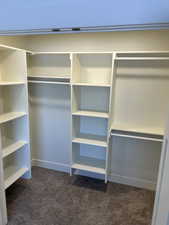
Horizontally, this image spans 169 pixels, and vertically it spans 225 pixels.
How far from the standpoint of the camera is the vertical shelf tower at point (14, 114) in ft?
7.32

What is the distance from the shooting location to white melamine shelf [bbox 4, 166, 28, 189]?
222 cm

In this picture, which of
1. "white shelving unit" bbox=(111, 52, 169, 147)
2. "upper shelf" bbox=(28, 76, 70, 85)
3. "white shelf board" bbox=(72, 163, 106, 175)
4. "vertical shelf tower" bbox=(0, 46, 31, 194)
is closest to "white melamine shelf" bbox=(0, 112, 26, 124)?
"vertical shelf tower" bbox=(0, 46, 31, 194)

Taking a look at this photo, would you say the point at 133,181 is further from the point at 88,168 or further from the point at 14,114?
the point at 14,114

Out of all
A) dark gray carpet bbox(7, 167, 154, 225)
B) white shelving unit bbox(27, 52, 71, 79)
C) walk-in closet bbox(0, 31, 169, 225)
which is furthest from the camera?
white shelving unit bbox(27, 52, 71, 79)

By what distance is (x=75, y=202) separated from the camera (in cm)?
225

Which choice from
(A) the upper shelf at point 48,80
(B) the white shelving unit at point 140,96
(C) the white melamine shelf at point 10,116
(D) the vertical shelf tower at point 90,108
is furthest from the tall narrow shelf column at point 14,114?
(B) the white shelving unit at point 140,96

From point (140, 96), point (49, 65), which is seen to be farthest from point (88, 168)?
point (49, 65)

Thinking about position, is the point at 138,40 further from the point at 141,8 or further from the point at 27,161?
the point at 27,161

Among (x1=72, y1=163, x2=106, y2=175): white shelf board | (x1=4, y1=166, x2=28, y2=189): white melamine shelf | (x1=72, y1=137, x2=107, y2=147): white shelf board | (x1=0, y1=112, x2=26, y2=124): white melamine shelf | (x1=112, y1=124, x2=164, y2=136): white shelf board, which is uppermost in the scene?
(x1=0, y1=112, x2=26, y2=124): white melamine shelf

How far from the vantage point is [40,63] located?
264cm

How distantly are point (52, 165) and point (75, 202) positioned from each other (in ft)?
2.98

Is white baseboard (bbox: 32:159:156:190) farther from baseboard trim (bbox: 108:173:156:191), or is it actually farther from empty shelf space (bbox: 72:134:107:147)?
empty shelf space (bbox: 72:134:107:147)

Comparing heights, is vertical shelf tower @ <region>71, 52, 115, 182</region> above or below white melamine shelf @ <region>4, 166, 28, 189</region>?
above

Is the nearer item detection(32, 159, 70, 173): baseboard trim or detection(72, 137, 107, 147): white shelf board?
detection(72, 137, 107, 147): white shelf board
